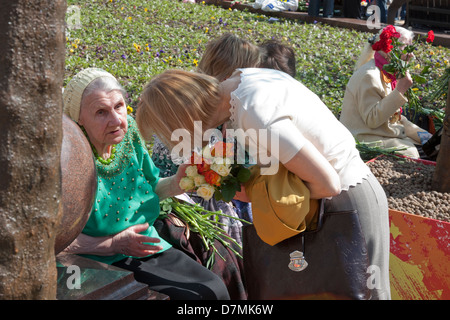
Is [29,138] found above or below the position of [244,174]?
above

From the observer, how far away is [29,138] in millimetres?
1407

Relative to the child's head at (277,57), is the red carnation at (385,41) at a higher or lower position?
higher

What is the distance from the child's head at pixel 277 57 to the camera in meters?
4.16

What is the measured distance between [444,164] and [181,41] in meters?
4.60

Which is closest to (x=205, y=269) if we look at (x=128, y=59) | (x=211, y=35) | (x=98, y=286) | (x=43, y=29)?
(x=98, y=286)

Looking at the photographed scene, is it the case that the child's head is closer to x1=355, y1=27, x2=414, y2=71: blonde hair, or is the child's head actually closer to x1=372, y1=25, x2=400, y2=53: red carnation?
x1=372, y1=25, x2=400, y2=53: red carnation

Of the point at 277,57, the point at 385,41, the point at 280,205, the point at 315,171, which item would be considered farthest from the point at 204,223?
the point at 385,41

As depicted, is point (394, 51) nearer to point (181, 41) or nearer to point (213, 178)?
point (213, 178)

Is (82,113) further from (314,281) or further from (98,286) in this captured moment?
(314,281)

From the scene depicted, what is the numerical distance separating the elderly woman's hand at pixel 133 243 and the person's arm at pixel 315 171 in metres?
0.83

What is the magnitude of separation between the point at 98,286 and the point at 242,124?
31.2 inches

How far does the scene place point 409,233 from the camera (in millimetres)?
3490

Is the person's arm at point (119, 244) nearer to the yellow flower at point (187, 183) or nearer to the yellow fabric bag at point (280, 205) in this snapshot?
the yellow flower at point (187, 183)

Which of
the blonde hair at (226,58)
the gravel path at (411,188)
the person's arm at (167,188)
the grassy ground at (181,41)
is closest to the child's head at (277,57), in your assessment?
the blonde hair at (226,58)
